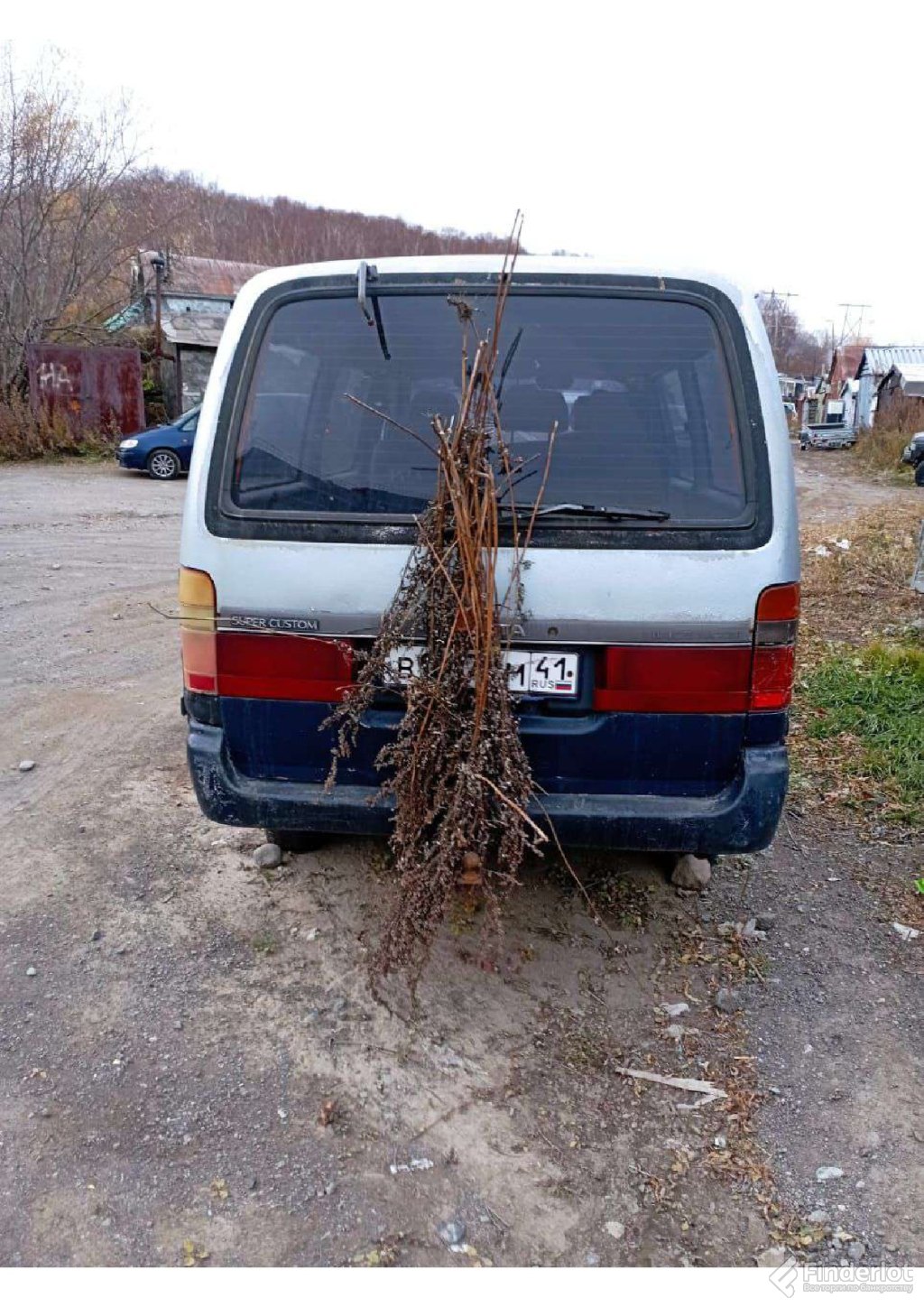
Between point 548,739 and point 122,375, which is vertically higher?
point 122,375

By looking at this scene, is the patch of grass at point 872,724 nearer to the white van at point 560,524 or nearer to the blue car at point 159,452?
the white van at point 560,524

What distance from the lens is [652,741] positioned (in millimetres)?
2432

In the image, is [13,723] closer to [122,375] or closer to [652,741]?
[652,741]

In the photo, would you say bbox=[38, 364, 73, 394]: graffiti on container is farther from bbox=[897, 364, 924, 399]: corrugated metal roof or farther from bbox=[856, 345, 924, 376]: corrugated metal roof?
bbox=[856, 345, 924, 376]: corrugated metal roof

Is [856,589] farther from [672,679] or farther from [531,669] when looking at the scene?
[531,669]

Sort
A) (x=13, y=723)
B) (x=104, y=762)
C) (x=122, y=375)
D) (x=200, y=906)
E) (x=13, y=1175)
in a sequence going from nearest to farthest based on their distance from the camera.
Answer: (x=13, y=1175)
(x=200, y=906)
(x=104, y=762)
(x=13, y=723)
(x=122, y=375)

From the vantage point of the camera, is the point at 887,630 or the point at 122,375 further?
the point at 122,375

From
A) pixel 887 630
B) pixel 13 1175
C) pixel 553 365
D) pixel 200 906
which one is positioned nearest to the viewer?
pixel 13 1175

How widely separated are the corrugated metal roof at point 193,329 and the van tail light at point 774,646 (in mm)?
20097

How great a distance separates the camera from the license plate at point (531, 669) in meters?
2.34

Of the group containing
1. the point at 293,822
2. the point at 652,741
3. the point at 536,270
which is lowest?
the point at 293,822

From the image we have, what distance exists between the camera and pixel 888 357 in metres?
48.5

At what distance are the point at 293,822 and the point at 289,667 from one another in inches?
18.4

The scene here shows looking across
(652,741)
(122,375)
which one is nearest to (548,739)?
(652,741)
